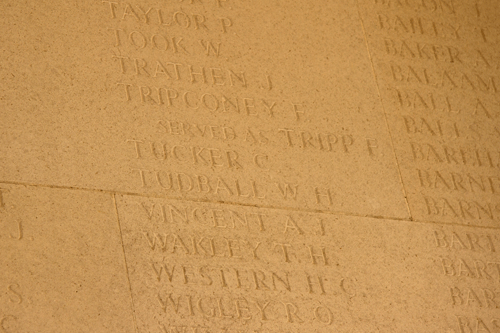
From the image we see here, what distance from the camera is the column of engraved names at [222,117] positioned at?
425 cm

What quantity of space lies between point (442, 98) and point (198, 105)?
5.11ft

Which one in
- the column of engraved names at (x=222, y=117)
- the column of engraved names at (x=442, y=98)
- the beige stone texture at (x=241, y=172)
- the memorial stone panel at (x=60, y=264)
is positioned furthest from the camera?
the column of engraved names at (x=442, y=98)

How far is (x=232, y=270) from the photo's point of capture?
13.2ft

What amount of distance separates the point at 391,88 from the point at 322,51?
467mm

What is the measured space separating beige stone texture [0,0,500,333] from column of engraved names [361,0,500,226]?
0.01 m

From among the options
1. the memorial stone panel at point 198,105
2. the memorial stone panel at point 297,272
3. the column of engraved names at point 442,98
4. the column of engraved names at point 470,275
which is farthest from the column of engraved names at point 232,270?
the column of engraved names at point 442,98

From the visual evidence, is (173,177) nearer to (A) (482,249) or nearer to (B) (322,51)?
(B) (322,51)

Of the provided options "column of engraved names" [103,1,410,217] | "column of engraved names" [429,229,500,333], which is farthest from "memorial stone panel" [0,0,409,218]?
"column of engraved names" [429,229,500,333]

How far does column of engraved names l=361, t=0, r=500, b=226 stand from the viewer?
15.4 ft

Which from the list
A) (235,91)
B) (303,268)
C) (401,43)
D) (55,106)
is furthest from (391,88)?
(55,106)

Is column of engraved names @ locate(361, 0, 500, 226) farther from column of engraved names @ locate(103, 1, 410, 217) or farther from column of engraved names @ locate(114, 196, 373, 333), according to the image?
column of engraved names @ locate(114, 196, 373, 333)

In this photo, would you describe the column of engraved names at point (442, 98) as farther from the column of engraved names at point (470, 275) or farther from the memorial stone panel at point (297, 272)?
the memorial stone panel at point (297, 272)

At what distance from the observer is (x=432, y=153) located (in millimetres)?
4805

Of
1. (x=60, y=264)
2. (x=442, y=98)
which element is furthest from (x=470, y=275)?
(x=60, y=264)
